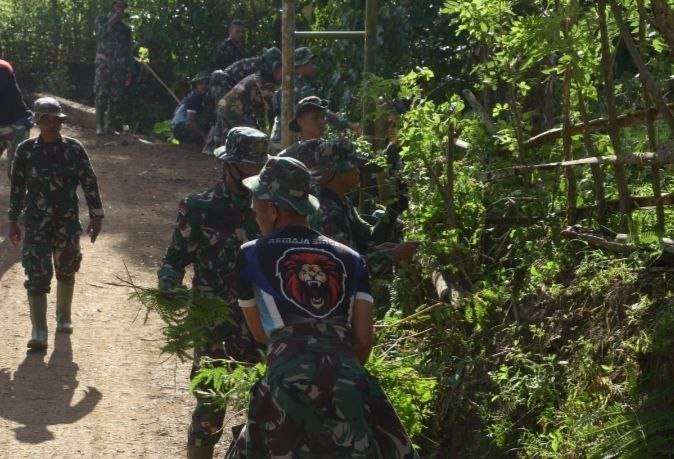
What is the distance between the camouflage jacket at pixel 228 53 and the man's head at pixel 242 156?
443 inches

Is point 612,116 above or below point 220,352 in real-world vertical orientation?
above

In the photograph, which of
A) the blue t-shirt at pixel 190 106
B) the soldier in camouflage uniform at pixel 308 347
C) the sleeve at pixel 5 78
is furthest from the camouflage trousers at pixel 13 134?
the soldier in camouflage uniform at pixel 308 347

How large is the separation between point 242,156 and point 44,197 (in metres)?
3.36

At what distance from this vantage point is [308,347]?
15.1 feet

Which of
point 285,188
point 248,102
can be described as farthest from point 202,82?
point 285,188

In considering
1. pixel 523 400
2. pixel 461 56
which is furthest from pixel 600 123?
pixel 461 56

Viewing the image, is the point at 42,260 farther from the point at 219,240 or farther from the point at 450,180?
the point at 450,180

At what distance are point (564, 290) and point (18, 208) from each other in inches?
178

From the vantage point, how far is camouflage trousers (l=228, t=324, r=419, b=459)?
14.9 ft

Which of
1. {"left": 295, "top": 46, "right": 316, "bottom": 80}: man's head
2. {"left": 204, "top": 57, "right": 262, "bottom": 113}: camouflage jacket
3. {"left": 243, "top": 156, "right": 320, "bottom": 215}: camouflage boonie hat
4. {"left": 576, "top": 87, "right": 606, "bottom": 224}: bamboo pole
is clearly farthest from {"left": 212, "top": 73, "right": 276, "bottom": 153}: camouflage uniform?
{"left": 243, "top": 156, "right": 320, "bottom": 215}: camouflage boonie hat

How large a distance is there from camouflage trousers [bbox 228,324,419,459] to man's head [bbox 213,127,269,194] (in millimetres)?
1899

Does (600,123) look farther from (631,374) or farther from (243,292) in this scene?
(243,292)

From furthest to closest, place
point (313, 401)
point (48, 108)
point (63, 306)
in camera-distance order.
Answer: point (63, 306) → point (48, 108) → point (313, 401)

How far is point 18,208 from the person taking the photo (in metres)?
9.33
